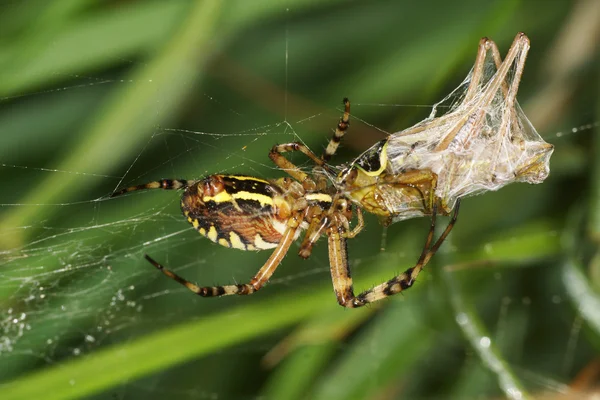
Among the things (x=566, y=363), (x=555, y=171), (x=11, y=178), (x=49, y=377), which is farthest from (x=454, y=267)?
(x=11, y=178)

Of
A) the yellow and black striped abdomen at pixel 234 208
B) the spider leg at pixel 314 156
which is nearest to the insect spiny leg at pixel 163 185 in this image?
the yellow and black striped abdomen at pixel 234 208

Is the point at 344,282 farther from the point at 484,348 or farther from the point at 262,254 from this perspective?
the point at 262,254

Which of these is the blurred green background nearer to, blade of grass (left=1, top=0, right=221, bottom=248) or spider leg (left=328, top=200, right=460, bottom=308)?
blade of grass (left=1, top=0, right=221, bottom=248)

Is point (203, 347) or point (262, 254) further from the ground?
point (203, 347)

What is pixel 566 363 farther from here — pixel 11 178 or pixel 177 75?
pixel 11 178

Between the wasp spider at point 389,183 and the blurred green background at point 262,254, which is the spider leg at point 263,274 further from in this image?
the blurred green background at point 262,254

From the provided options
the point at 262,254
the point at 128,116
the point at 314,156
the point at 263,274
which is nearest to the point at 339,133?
the point at 314,156

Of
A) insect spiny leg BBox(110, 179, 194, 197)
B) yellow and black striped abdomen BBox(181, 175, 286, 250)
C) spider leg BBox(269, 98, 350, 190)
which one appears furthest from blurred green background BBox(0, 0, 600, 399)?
yellow and black striped abdomen BBox(181, 175, 286, 250)
